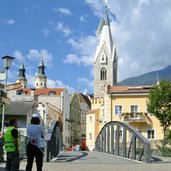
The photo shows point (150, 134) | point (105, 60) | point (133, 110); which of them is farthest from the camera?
point (105, 60)

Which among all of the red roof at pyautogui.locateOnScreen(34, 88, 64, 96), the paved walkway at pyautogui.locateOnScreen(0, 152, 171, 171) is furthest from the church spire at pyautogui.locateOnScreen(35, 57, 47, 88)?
the paved walkway at pyautogui.locateOnScreen(0, 152, 171, 171)

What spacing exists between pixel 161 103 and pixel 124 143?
23286mm

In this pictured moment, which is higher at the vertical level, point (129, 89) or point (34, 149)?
point (129, 89)

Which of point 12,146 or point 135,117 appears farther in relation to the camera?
point 135,117

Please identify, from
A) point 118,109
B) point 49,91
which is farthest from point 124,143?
point 49,91

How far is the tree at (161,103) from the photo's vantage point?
44.6 m

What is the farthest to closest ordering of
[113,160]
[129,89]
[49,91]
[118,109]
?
1. [49,91]
2. [129,89]
3. [118,109]
4. [113,160]

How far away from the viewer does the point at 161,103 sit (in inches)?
1784

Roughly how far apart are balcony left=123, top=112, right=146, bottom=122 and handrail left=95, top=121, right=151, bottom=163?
59.4ft

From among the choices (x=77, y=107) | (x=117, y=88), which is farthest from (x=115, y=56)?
(x=117, y=88)

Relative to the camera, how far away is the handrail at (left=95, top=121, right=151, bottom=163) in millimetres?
18969

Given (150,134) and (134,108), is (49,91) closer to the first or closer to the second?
(134,108)

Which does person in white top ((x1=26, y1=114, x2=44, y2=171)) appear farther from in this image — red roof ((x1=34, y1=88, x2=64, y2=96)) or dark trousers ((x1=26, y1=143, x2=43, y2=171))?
red roof ((x1=34, y1=88, x2=64, y2=96))

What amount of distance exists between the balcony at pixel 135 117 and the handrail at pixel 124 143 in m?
18.1
